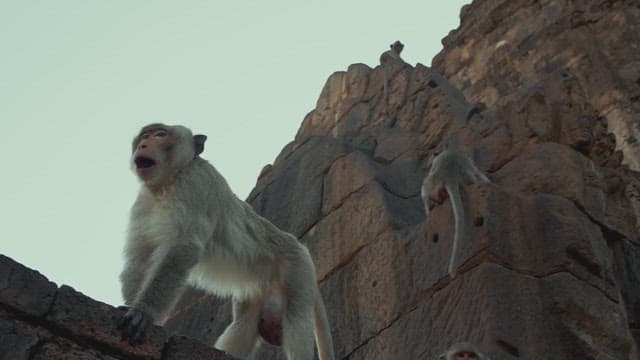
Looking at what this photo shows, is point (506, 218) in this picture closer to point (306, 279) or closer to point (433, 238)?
point (433, 238)

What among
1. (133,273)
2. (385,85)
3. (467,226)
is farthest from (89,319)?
(385,85)

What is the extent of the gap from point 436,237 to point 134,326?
21.6 feet

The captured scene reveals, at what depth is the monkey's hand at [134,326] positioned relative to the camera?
6.08 metres

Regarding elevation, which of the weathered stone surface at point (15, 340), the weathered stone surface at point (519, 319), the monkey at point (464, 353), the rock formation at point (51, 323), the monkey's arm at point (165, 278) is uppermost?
the weathered stone surface at point (519, 319)

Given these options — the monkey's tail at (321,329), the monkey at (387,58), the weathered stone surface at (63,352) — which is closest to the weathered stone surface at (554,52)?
the monkey at (387,58)

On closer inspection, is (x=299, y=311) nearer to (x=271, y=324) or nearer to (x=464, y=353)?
(x=271, y=324)

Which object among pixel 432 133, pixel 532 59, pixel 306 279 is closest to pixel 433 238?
pixel 306 279

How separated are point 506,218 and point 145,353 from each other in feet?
22.1

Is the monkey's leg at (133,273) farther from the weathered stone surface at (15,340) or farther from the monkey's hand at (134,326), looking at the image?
the weathered stone surface at (15,340)

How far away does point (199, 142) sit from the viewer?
360 inches

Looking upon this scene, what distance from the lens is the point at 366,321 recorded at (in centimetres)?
1238

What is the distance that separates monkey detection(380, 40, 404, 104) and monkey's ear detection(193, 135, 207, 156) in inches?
410

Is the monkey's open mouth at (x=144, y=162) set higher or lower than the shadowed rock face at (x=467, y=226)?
lower

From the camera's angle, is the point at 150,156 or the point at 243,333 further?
the point at 243,333
